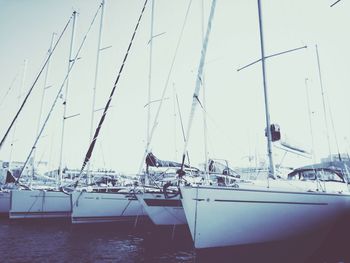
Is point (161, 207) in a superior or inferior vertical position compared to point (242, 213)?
inferior

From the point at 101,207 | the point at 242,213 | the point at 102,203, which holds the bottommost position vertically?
the point at 101,207

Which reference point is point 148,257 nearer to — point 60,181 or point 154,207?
point 154,207

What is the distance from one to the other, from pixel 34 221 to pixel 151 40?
14.1 metres

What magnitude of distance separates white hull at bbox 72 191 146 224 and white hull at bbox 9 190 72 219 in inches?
135

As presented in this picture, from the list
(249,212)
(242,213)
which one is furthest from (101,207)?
(249,212)

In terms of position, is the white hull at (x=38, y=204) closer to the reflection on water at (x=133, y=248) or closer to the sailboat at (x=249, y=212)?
the reflection on water at (x=133, y=248)

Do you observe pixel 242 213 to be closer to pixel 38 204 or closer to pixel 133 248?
pixel 133 248

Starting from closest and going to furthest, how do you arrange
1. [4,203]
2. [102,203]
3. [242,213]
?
[242,213] → [102,203] → [4,203]

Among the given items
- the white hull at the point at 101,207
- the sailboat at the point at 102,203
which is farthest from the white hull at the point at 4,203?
the white hull at the point at 101,207

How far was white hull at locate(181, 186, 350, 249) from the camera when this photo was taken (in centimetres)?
741

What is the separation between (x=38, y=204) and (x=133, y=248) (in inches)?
389

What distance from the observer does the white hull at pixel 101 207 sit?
13680mm

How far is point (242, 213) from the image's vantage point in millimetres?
A: 7582

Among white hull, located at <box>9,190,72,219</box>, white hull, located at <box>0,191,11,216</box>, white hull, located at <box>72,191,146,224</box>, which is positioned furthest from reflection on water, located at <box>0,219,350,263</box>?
white hull, located at <box>0,191,11,216</box>
